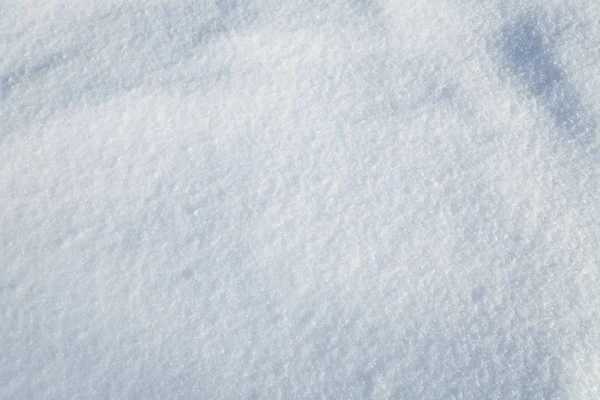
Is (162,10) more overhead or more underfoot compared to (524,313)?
more overhead

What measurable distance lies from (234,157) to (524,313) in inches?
24.6

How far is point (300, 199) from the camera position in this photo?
108 centimetres

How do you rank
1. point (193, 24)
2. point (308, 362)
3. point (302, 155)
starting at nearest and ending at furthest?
point (308, 362)
point (302, 155)
point (193, 24)

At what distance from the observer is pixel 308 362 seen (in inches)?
38.1

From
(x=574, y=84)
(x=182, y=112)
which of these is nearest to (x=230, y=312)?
(x=182, y=112)

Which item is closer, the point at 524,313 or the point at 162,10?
the point at 524,313

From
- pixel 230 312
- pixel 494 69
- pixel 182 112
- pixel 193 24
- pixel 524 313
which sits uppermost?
pixel 193 24

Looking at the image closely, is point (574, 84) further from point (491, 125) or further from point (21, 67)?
point (21, 67)

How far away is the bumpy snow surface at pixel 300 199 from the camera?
970 mm

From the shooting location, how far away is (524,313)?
0.98 meters

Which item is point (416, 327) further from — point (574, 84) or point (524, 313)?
point (574, 84)

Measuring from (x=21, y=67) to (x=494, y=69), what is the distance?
3.36 ft

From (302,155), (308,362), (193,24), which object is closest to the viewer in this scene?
(308,362)

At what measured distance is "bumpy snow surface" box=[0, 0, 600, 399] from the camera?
3.18 feet
